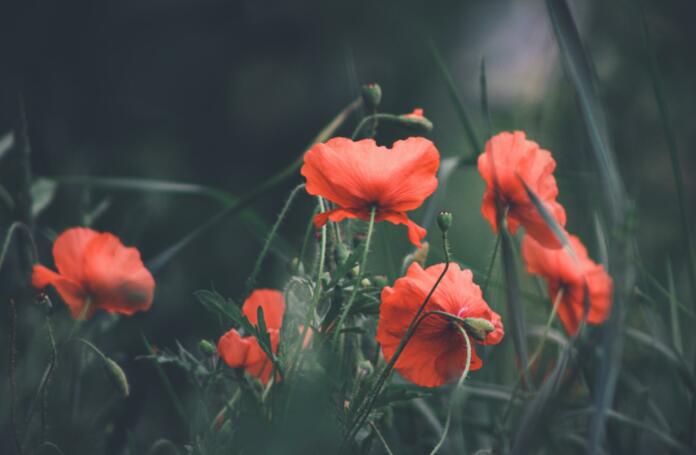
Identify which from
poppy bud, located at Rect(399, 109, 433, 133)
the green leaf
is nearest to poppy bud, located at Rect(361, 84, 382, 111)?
poppy bud, located at Rect(399, 109, 433, 133)

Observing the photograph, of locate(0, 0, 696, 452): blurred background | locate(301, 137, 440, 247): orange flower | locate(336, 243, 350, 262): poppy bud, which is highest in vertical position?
locate(301, 137, 440, 247): orange flower

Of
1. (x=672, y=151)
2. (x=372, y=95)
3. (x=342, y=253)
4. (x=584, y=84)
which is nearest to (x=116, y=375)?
(x=342, y=253)

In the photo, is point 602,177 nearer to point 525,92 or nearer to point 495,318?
point 495,318

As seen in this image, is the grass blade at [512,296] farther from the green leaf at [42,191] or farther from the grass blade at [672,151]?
the green leaf at [42,191]

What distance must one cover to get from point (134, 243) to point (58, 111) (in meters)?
0.90

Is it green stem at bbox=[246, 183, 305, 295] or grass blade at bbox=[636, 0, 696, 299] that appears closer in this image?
green stem at bbox=[246, 183, 305, 295]

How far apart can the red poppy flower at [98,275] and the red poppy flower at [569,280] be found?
409mm

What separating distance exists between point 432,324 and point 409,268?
0.19ft

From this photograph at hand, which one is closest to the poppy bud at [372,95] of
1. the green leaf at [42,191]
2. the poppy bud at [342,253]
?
the poppy bud at [342,253]

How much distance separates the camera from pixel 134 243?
1109 mm

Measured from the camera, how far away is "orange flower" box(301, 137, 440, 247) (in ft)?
2.18

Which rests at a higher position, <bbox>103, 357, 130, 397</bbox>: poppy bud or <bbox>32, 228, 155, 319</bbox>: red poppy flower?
<bbox>32, 228, 155, 319</bbox>: red poppy flower

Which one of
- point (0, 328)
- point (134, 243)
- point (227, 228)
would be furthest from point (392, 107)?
point (0, 328)

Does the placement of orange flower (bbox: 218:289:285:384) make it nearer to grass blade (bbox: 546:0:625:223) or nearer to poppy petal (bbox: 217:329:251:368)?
poppy petal (bbox: 217:329:251:368)
